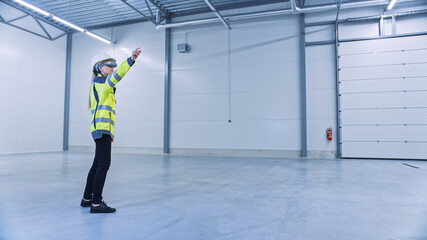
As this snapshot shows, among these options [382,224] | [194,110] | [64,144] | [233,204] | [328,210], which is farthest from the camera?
[64,144]

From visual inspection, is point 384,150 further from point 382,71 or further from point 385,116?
point 382,71

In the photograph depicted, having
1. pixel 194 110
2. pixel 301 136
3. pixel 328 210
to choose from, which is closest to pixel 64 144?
pixel 194 110

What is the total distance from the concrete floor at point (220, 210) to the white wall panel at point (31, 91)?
8594mm

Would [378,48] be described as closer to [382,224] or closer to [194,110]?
[194,110]

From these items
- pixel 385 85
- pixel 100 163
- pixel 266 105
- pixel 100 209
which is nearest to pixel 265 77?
pixel 266 105

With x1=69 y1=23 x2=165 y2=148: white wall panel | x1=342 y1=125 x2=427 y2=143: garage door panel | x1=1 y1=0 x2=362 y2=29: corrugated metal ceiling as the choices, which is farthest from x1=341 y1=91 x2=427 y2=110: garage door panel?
x1=69 y1=23 x2=165 y2=148: white wall panel

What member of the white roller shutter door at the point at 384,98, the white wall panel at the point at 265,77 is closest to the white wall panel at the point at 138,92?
the white wall panel at the point at 265,77

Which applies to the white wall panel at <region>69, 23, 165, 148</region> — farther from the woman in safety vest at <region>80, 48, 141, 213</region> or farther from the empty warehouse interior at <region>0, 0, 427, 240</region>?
the woman in safety vest at <region>80, 48, 141, 213</region>

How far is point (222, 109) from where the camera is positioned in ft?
38.0

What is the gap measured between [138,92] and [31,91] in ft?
16.7

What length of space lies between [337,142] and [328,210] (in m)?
7.84

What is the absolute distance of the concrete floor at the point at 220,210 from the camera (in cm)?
240

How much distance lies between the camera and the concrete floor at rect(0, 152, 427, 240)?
7.87 feet

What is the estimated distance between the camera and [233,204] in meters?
3.39
